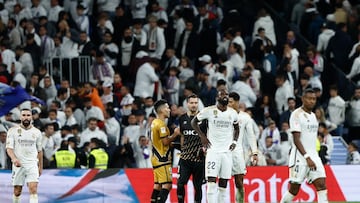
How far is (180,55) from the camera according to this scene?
117 feet

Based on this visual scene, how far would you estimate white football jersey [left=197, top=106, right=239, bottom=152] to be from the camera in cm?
2291

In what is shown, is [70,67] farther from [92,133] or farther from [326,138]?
[326,138]

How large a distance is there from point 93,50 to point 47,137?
4157 mm

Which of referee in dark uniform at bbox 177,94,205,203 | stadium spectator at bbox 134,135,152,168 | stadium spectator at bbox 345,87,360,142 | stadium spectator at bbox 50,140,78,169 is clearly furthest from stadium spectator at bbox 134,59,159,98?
referee in dark uniform at bbox 177,94,205,203

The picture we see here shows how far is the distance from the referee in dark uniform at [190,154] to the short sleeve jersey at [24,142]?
9.94ft

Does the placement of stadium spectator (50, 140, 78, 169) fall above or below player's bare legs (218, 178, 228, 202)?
below

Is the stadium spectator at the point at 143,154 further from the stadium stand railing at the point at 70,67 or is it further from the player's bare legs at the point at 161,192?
the player's bare legs at the point at 161,192

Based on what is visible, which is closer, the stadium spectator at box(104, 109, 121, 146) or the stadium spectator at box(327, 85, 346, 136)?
the stadium spectator at box(104, 109, 121, 146)

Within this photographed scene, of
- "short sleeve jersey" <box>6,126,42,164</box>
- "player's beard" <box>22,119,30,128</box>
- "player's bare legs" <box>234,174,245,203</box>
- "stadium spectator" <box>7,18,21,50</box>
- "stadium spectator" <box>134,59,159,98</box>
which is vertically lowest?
"player's bare legs" <box>234,174,245,203</box>

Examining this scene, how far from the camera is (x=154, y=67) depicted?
34031mm

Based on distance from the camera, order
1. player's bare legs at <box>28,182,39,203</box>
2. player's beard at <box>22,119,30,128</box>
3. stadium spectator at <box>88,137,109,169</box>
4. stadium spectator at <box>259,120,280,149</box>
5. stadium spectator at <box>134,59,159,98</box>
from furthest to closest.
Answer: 1. stadium spectator at <box>134,59,159,98</box>
2. stadium spectator at <box>259,120,280,149</box>
3. stadium spectator at <box>88,137,109,169</box>
4. player's beard at <box>22,119,30,128</box>
5. player's bare legs at <box>28,182,39,203</box>

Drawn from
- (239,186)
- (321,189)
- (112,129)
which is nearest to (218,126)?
(239,186)

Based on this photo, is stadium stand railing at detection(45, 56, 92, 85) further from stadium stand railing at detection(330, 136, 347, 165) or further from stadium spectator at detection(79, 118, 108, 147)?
stadium stand railing at detection(330, 136, 347, 165)

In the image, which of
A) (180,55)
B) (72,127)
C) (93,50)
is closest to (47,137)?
(72,127)
